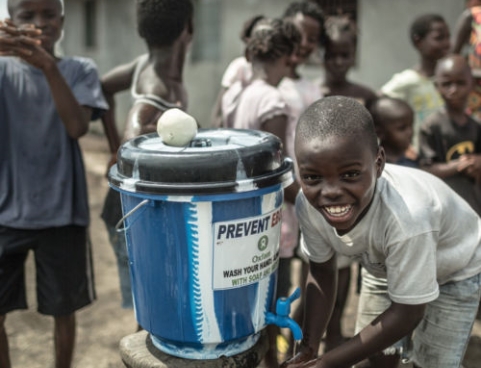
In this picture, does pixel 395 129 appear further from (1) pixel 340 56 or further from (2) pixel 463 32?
(2) pixel 463 32

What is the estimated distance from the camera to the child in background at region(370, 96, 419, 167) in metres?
3.08

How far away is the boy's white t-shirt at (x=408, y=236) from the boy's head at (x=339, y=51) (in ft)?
5.91

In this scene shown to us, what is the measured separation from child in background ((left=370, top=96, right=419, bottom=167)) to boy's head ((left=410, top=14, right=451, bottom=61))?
3.06ft

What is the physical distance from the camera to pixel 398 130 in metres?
3.09

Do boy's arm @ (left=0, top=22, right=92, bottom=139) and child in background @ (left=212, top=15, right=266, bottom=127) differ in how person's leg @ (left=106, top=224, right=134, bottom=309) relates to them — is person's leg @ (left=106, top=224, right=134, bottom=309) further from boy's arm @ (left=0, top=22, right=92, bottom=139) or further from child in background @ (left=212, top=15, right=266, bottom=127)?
child in background @ (left=212, top=15, right=266, bottom=127)

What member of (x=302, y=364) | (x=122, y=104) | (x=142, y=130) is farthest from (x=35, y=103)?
(x=122, y=104)

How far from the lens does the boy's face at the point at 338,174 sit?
1601 mm

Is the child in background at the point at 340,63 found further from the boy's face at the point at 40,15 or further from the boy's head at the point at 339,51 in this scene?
the boy's face at the point at 40,15

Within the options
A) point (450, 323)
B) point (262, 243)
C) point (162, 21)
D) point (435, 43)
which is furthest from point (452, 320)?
point (435, 43)

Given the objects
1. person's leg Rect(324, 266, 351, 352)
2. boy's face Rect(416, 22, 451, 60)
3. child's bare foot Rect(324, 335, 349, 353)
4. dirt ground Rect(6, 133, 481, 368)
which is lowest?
dirt ground Rect(6, 133, 481, 368)

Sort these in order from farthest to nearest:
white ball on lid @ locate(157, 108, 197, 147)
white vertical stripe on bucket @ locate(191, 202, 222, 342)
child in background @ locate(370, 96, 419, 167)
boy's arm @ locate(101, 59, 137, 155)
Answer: child in background @ locate(370, 96, 419, 167), boy's arm @ locate(101, 59, 137, 155), white ball on lid @ locate(157, 108, 197, 147), white vertical stripe on bucket @ locate(191, 202, 222, 342)

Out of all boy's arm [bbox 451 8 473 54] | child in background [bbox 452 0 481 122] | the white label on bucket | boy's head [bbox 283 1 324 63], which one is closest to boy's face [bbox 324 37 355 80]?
boy's head [bbox 283 1 324 63]

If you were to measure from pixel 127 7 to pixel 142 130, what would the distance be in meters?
8.48

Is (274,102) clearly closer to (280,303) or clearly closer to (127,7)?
(280,303)
